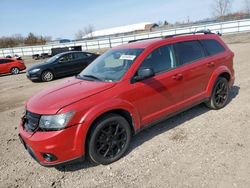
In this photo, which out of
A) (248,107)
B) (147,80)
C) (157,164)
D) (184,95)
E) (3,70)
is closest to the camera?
(157,164)

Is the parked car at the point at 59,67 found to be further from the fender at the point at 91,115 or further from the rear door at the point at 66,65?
the fender at the point at 91,115

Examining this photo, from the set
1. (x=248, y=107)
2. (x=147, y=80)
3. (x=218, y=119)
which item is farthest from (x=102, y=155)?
(x=248, y=107)

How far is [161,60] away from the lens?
4.49m

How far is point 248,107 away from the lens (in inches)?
219

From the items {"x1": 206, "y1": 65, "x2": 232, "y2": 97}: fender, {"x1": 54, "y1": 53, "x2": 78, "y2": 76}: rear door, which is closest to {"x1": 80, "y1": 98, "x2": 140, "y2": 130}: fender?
{"x1": 206, "y1": 65, "x2": 232, "y2": 97}: fender

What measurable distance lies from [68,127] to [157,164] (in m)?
→ 1.43

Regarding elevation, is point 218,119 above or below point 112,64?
below

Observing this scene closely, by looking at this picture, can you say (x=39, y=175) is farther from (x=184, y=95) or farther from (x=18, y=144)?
(x=184, y=95)

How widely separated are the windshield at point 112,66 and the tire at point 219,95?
7.08 feet

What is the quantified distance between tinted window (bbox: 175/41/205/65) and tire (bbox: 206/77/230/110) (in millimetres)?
840

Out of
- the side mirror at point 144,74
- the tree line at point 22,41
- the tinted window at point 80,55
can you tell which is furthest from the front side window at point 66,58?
the tree line at point 22,41

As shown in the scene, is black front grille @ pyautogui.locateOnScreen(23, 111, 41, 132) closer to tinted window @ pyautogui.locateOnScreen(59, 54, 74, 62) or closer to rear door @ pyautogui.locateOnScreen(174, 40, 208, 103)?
rear door @ pyautogui.locateOnScreen(174, 40, 208, 103)

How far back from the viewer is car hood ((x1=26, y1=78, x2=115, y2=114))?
353 cm

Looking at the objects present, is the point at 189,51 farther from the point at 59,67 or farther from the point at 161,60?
the point at 59,67
